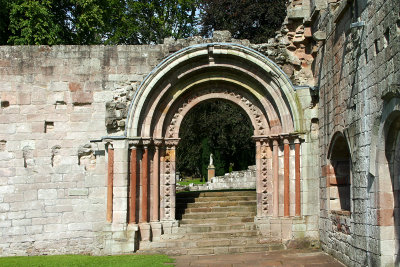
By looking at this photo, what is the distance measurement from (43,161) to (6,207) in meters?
1.21

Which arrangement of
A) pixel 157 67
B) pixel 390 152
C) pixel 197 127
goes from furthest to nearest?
pixel 197 127 → pixel 157 67 → pixel 390 152

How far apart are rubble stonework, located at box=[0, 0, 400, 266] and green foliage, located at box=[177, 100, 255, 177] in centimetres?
978

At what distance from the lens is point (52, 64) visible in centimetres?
1038

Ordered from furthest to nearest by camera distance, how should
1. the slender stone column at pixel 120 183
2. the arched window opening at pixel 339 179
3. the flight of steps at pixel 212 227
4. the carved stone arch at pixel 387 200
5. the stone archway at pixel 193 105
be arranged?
the stone archway at pixel 193 105
the slender stone column at pixel 120 183
the flight of steps at pixel 212 227
the arched window opening at pixel 339 179
the carved stone arch at pixel 387 200

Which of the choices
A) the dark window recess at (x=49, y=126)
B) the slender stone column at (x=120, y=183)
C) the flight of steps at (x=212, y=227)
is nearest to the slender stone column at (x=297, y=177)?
the flight of steps at (x=212, y=227)

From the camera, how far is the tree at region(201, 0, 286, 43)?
19469 millimetres

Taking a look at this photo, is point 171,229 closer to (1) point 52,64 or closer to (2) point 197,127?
(1) point 52,64

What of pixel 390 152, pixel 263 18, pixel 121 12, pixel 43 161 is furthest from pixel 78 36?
pixel 390 152

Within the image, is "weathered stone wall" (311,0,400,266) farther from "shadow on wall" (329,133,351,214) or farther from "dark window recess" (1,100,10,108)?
"dark window recess" (1,100,10,108)

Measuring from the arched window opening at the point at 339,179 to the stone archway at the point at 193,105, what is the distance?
1.03 m

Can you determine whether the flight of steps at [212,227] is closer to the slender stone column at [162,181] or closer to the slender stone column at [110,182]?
the slender stone column at [162,181]

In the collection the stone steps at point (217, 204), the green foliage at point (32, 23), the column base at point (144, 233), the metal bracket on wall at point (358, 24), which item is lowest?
the column base at point (144, 233)

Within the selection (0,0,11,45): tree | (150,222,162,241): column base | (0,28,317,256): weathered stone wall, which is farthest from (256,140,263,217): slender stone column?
(0,0,11,45): tree

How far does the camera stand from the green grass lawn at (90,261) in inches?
332
